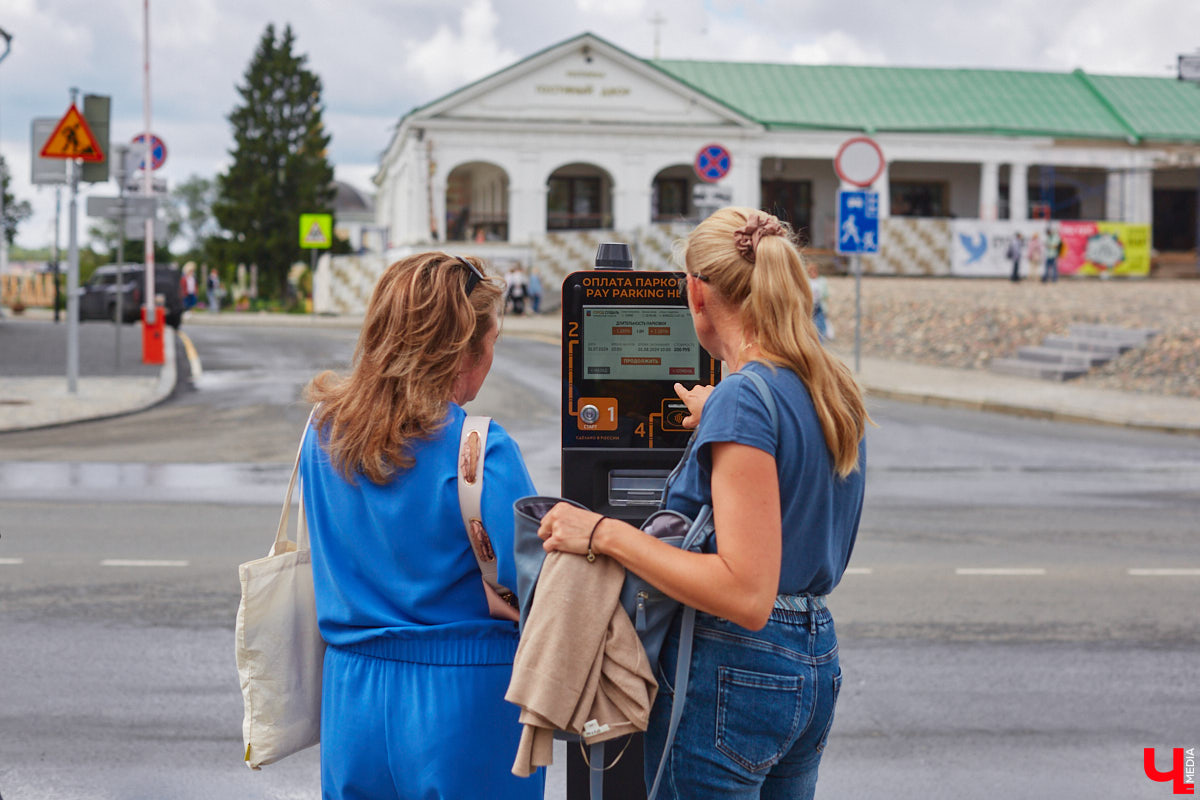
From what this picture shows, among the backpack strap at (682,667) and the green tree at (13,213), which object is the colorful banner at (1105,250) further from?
the green tree at (13,213)

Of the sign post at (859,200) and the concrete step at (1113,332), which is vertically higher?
the sign post at (859,200)

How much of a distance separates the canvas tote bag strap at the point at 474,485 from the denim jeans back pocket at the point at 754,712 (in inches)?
18.4

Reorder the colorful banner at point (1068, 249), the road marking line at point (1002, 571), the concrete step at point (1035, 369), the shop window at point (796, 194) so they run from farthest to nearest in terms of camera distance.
Answer: the shop window at point (796, 194) < the colorful banner at point (1068, 249) < the concrete step at point (1035, 369) < the road marking line at point (1002, 571)

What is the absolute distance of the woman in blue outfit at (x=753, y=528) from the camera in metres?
2.25

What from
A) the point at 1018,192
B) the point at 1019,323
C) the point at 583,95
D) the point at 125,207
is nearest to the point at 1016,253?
the point at 1018,192

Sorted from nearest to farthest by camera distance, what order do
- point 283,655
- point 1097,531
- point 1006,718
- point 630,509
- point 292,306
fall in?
point 283,655
point 630,509
point 1006,718
point 1097,531
point 292,306

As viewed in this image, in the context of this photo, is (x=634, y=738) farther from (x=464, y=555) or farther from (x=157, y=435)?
(x=157, y=435)

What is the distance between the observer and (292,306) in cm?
5162

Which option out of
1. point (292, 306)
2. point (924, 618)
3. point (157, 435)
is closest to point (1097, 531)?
point (924, 618)

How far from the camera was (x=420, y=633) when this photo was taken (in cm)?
246

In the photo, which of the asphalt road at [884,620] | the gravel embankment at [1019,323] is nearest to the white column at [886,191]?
the gravel embankment at [1019,323]

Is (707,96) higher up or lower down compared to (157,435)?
higher up

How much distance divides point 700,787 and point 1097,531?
24.5 feet

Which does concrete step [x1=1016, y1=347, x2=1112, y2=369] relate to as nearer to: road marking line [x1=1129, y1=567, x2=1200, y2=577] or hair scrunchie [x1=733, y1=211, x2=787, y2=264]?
road marking line [x1=1129, y1=567, x2=1200, y2=577]
